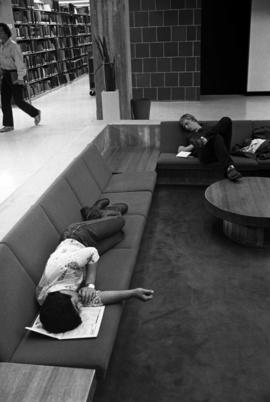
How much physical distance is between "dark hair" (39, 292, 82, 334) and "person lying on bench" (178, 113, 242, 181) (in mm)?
2488

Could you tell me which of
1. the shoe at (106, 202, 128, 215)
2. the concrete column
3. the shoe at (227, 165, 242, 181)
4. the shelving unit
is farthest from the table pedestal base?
the shelving unit

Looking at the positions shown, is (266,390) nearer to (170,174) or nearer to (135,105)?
(170,174)

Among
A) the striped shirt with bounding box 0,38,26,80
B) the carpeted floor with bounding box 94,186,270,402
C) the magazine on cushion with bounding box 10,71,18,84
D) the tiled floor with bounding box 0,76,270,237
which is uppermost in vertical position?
the striped shirt with bounding box 0,38,26,80

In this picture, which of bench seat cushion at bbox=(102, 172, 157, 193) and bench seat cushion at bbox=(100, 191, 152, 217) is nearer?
bench seat cushion at bbox=(100, 191, 152, 217)

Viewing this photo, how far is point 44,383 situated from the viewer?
1672 mm

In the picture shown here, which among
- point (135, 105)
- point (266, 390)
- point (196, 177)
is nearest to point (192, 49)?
point (135, 105)

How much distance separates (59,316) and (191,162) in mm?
2956

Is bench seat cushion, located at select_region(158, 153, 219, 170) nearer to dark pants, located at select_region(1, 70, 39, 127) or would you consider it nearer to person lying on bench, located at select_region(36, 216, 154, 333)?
person lying on bench, located at select_region(36, 216, 154, 333)

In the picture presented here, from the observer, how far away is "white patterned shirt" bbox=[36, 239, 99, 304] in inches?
86.9

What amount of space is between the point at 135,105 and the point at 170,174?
7.04ft

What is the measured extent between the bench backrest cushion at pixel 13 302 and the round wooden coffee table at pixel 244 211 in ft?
5.77

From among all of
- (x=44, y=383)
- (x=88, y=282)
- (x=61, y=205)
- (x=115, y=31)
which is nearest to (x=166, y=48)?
(x=115, y=31)

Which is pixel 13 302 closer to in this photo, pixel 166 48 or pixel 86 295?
pixel 86 295

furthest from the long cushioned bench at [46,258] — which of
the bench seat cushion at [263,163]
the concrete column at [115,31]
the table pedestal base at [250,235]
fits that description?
the concrete column at [115,31]
